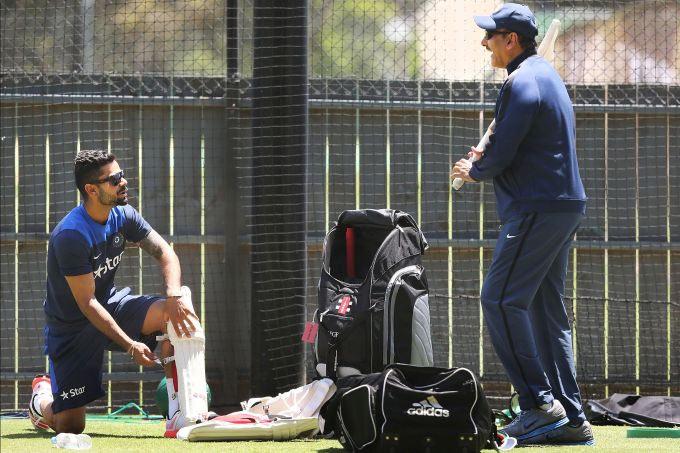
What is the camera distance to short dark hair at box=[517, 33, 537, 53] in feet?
16.8

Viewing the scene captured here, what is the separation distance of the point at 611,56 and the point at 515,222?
2959 millimetres

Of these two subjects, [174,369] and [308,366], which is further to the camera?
[308,366]

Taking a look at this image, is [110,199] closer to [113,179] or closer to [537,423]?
[113,179]

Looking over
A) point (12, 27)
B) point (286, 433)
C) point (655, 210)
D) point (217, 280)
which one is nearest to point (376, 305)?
point (286, 433)

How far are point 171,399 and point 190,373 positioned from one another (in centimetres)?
17

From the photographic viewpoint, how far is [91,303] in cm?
537

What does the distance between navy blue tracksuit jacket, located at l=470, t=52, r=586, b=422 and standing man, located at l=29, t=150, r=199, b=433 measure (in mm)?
1598

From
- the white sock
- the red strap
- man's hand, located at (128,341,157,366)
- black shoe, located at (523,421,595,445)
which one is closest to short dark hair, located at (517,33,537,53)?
the red strap

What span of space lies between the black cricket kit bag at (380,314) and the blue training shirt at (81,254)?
1.05m

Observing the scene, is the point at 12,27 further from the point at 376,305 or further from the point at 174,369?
the point at 376,305

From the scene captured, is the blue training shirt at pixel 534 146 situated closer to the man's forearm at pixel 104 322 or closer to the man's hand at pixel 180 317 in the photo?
the man's hand at pixel 180 317

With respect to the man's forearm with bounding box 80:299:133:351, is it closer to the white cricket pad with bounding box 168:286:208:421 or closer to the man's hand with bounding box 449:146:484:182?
the white cricket pad with bounding box 168:286:208:421

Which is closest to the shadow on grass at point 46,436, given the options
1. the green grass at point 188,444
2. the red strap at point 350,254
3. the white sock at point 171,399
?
the green grass at point 188,444

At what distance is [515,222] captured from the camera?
16.3 ft
